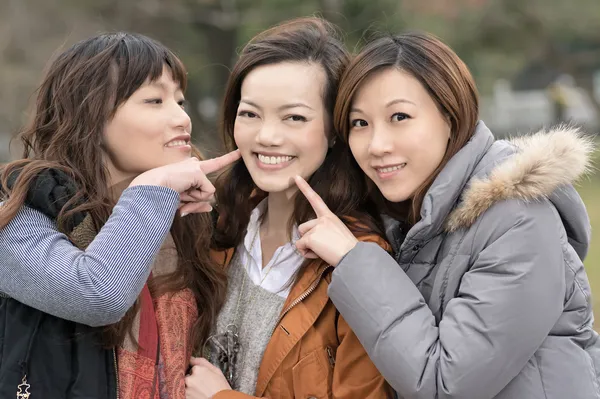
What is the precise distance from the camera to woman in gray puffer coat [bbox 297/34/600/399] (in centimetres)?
170

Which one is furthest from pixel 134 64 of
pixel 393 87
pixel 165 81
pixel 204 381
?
pixel 204 381

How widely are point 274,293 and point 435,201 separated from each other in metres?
0.59

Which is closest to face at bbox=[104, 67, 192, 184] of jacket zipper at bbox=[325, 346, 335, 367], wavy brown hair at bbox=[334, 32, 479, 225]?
wavy brown hair at bbox=[334, 32, 479, 225]

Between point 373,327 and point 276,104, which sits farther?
point 276,104

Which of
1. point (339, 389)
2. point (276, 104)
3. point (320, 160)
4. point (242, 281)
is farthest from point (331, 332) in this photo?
point (276, 104)

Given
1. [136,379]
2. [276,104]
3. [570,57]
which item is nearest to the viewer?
[136,379]

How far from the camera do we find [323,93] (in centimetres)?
217

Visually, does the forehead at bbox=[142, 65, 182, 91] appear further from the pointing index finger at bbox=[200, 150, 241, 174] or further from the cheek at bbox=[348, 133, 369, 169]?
the cheek at bbox=[348, 133, 369, 169]

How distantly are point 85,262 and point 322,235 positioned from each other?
24.7 inches

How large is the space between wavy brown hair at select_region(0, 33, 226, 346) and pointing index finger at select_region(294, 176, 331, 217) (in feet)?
1.29

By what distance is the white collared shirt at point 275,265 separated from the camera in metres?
2.18

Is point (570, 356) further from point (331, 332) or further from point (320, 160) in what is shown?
point (320, 160)

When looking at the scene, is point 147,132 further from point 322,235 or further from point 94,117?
point 322,235

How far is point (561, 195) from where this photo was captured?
1797mm
